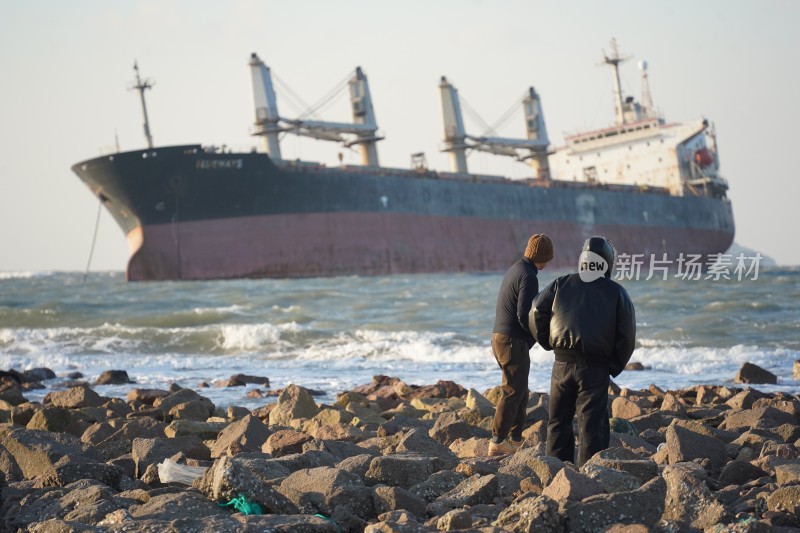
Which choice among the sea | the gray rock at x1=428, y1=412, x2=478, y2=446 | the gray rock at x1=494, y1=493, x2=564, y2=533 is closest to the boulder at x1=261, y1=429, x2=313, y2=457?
the gray rock at x1=428, y1=412, x2=478, y2=446

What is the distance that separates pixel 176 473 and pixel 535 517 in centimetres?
178

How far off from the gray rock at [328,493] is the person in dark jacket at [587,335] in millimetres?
1072

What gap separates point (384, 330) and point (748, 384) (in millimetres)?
7513

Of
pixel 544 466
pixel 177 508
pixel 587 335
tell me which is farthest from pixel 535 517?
pixel 177 508

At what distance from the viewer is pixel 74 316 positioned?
1916 cm

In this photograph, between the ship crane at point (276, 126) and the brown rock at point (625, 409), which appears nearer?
the brown rock at point (625, 409)

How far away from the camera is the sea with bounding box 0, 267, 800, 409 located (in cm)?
1071

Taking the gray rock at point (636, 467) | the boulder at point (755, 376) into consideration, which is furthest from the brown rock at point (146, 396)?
the boulder at point (755, 376)

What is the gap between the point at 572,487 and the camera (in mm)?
3336

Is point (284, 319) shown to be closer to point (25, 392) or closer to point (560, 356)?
point (25, 392)

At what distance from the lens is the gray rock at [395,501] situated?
349 centimetres

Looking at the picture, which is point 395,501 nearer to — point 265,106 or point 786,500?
point 786,500

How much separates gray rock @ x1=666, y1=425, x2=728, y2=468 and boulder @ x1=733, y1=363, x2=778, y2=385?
5.05 meters

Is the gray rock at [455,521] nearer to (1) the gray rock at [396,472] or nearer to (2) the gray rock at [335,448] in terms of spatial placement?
(1) the gray rock at [396,472]
